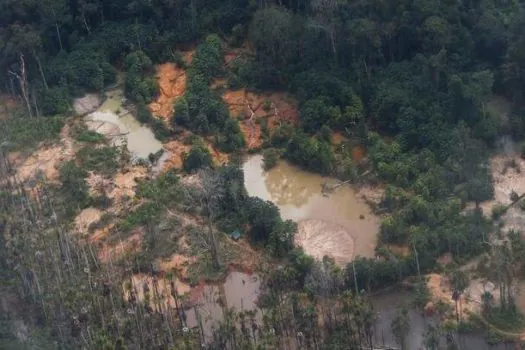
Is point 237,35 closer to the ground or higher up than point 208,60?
higher up

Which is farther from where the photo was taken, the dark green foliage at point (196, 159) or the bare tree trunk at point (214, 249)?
the dark green foliage at point (196, 159)

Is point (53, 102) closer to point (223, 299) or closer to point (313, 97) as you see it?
point (313, 97)

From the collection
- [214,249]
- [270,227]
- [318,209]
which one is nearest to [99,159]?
[214,249]

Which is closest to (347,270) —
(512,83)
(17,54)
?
(512,83)

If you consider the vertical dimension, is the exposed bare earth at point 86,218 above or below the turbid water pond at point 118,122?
below

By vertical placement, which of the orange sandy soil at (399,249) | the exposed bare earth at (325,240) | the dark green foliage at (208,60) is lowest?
the exposed bare earth at (325,240)

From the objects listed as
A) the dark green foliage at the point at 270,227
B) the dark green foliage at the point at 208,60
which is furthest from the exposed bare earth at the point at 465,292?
the dark green foliage at the point at 208,60

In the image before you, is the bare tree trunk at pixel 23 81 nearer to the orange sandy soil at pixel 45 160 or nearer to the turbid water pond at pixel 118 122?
the turbid water pond at pixel 118 122

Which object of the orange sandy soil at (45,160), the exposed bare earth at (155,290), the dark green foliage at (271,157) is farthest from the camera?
the orange sandy soil at (45,160)
